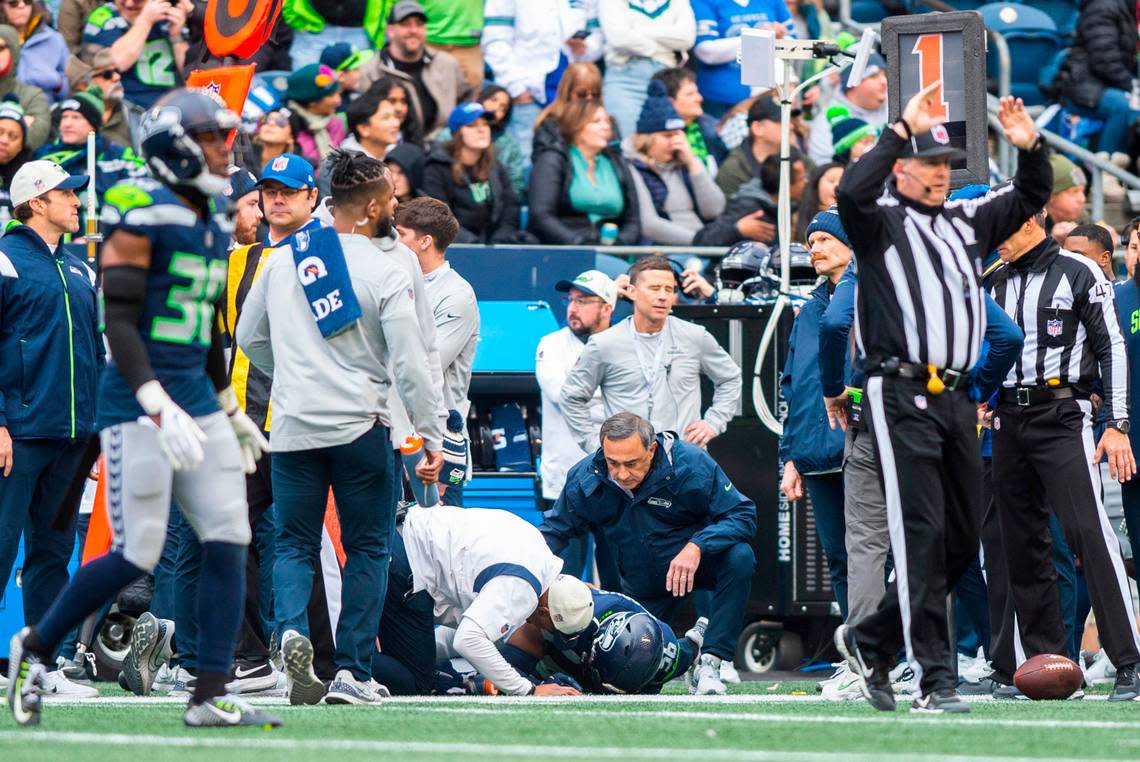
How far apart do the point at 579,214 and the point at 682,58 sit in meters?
2.21

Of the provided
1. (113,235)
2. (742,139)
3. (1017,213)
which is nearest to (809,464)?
(1017,213)

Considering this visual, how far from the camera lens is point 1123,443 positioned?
866 centimetres

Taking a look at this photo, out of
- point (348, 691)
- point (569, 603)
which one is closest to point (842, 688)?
point (569, 603)

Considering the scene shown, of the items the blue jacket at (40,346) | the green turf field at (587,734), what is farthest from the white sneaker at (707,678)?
the blue jacket at (40,346)

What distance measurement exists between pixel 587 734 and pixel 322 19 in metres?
9.37

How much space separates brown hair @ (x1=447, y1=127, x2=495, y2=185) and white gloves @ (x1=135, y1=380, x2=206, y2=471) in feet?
24.6

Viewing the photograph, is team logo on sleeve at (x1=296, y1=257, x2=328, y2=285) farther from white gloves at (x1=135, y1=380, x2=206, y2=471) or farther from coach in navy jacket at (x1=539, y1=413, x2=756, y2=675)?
coach in navy jacket at (x1=539, y1=413, x2=756, y2=675)

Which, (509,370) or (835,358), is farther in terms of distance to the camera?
(509,370)

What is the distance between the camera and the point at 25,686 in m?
6.03

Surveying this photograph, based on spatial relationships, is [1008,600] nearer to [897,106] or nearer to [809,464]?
[809,464]

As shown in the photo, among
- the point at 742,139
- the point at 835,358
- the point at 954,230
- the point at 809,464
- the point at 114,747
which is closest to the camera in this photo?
the point at 114,747

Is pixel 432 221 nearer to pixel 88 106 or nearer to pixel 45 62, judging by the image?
pixel 88 106

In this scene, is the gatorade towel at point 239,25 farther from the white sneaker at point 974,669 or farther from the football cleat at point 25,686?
the white sneaker at point 974,669

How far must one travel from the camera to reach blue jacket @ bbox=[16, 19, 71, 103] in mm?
13086
